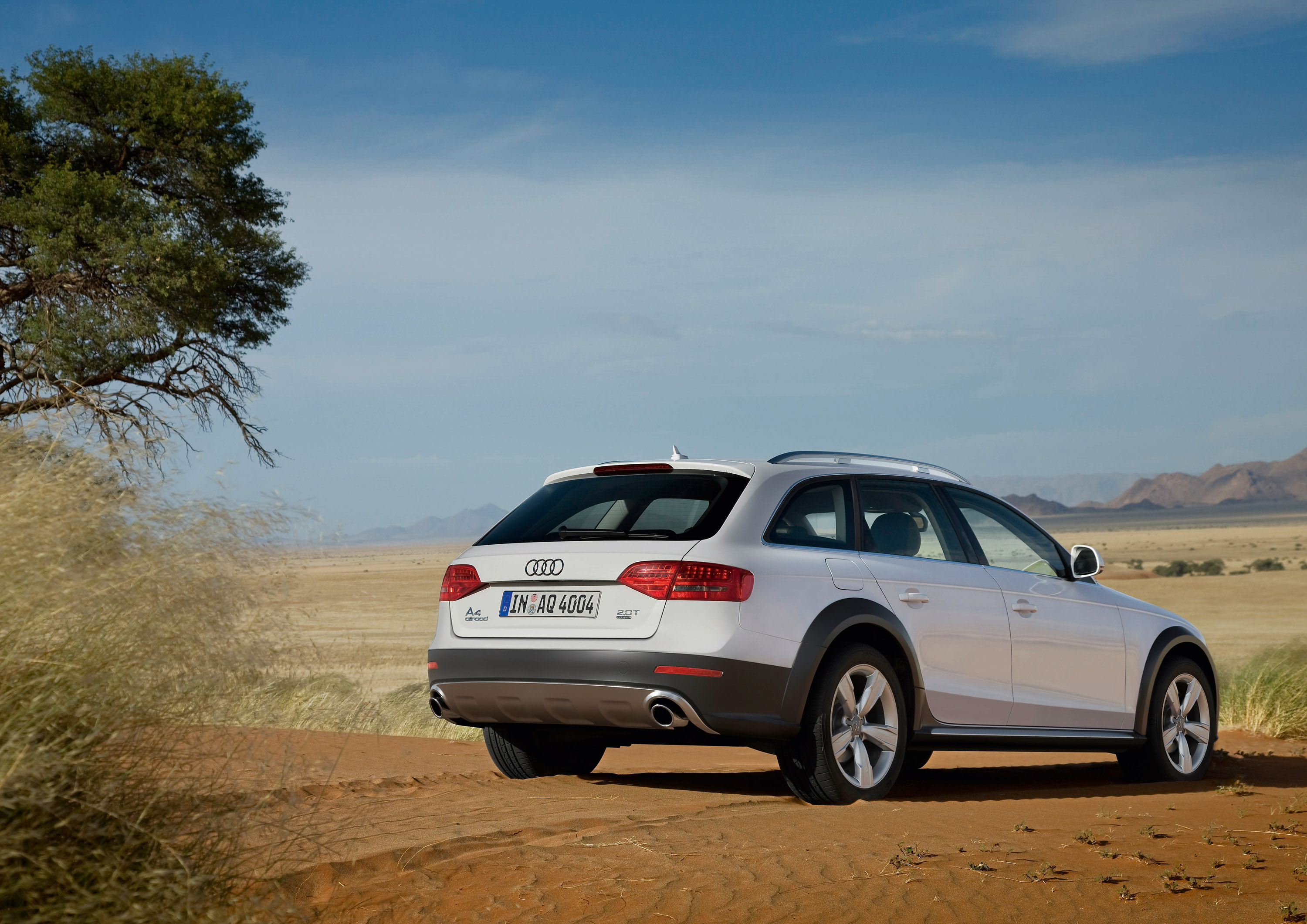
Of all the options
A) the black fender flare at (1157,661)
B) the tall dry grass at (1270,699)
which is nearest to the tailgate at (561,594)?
the black fender flare at (1157,661)

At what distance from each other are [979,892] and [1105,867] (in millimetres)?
795

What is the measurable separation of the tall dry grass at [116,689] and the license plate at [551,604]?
2352 millimetres

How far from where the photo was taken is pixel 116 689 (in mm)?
3824

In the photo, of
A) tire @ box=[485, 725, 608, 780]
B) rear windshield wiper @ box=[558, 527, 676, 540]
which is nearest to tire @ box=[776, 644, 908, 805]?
rear windshield wiper @ box=[558, 527, 676, 540]

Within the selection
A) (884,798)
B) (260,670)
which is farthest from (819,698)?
(260,670)

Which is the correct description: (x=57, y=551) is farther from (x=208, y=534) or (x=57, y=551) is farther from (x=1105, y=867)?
(x=1105, y=867)

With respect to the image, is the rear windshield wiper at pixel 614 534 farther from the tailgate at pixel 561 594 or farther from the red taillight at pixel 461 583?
the red taillight at pixel 461 583

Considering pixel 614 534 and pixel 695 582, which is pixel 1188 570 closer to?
pixel 614 534

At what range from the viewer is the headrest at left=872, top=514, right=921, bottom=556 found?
760 centimetres

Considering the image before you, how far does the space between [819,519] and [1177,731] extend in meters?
3.66

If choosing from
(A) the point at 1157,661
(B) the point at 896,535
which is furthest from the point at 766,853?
(A) the point at 1157,661

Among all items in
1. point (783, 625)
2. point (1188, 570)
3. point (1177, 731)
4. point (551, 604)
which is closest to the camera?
point (783, 625)

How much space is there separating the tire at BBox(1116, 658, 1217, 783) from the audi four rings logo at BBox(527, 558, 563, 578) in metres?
4.42

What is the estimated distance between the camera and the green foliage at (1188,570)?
170 feet
